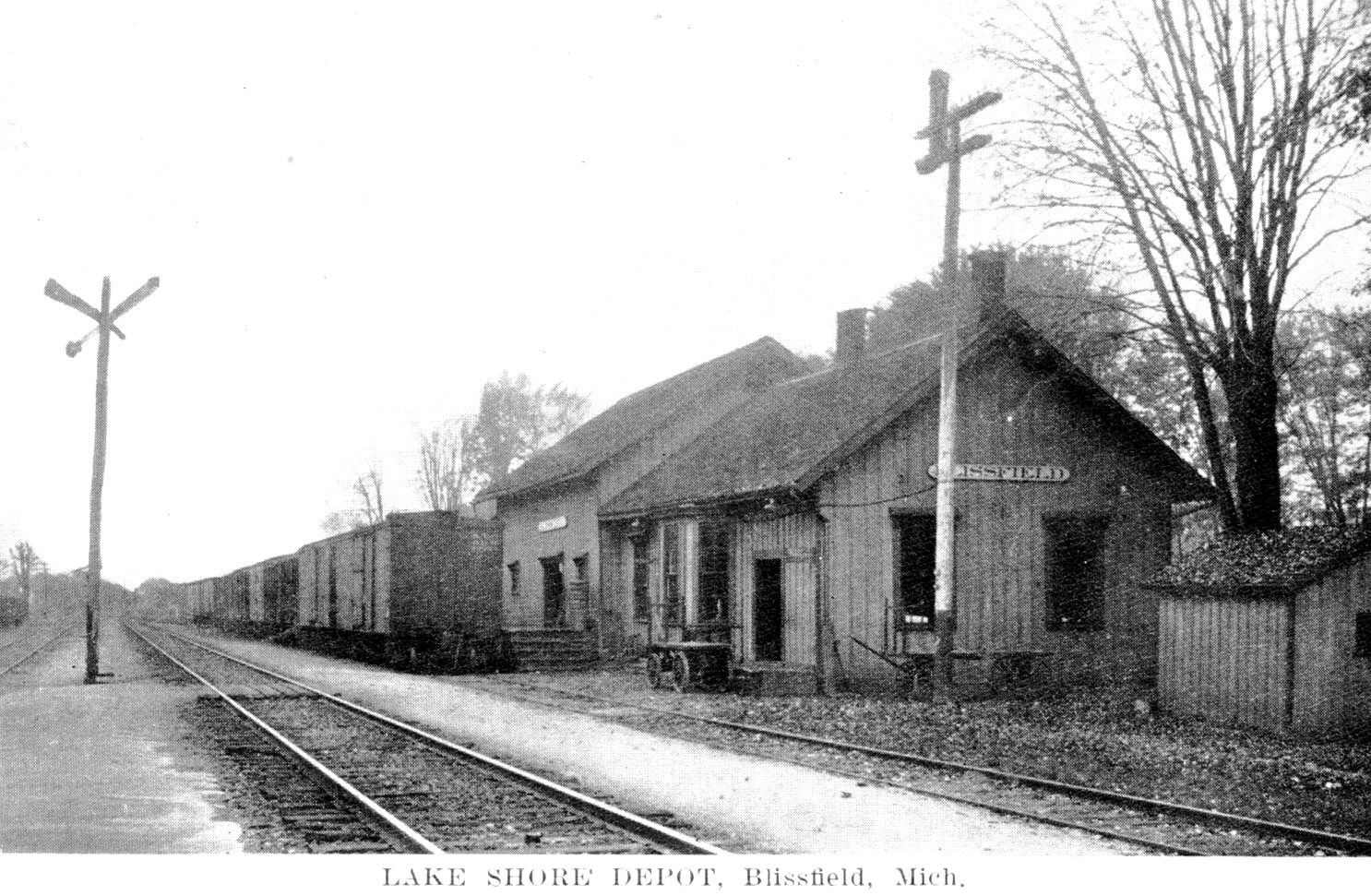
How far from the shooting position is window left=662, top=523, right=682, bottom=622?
2150cm

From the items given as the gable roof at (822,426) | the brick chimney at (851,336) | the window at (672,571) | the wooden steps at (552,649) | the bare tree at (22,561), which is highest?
the brick chimney at (851,336)

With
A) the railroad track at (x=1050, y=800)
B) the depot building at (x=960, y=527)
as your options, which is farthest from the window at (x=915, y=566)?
the railroad track at (x=1050, y=800)

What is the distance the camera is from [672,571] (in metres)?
22.2

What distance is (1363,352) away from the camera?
1389 cm

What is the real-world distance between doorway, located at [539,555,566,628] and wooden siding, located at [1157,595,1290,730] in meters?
16.9

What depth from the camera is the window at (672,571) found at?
2150 cm

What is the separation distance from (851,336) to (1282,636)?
12156 mm

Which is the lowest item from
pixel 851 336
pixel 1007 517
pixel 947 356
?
pixel 1007 517

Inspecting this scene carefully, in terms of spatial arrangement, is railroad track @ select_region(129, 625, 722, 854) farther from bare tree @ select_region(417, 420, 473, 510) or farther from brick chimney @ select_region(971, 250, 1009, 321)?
bare tree @ select_region(417, 420, 473, 510)

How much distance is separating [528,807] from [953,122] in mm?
9813

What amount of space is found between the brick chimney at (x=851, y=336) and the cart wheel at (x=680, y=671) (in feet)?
25.1

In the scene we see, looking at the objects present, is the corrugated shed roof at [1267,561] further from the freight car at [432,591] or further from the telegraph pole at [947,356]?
the freight car at [432,591]

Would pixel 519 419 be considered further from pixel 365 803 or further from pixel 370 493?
pixel 365 803

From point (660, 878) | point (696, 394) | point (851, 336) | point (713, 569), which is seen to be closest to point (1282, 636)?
point (660, 878)
